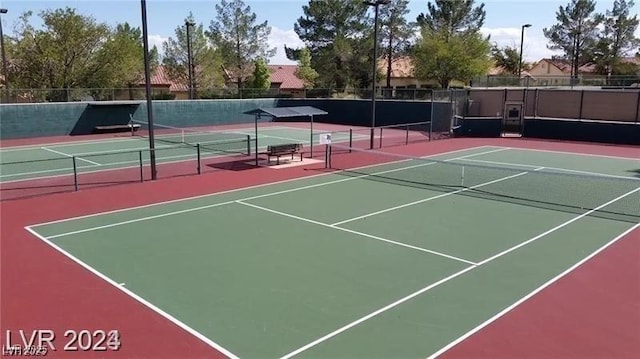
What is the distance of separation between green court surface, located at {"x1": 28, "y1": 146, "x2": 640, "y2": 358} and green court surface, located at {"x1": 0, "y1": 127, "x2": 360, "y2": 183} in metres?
5.51

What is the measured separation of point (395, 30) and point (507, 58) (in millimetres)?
27842

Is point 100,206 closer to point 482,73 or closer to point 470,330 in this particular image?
point 470,330

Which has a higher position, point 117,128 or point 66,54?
point 66,54

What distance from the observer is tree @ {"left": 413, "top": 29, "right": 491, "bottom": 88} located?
52062 millimetres

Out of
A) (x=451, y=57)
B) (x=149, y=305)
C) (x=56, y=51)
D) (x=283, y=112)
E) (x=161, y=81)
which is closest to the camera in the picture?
(x=149, y=305)

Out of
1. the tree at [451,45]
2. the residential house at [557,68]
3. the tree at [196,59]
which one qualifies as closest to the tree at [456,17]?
the tree at [451,45]

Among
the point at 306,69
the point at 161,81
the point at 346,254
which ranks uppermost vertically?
the point at 306,69

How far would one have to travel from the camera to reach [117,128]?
114 ft

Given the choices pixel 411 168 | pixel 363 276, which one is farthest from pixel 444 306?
pixel 411 168

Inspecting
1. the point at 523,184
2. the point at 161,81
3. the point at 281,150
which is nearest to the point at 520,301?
the point at 523,184

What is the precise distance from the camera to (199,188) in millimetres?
17828

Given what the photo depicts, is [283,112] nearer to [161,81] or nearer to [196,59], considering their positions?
[196,59]

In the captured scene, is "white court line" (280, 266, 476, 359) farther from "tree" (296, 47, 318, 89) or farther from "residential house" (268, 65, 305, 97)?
"residential house" (268, 65, 305, 97)

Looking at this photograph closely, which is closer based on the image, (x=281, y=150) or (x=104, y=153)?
(x=104, y=153)
